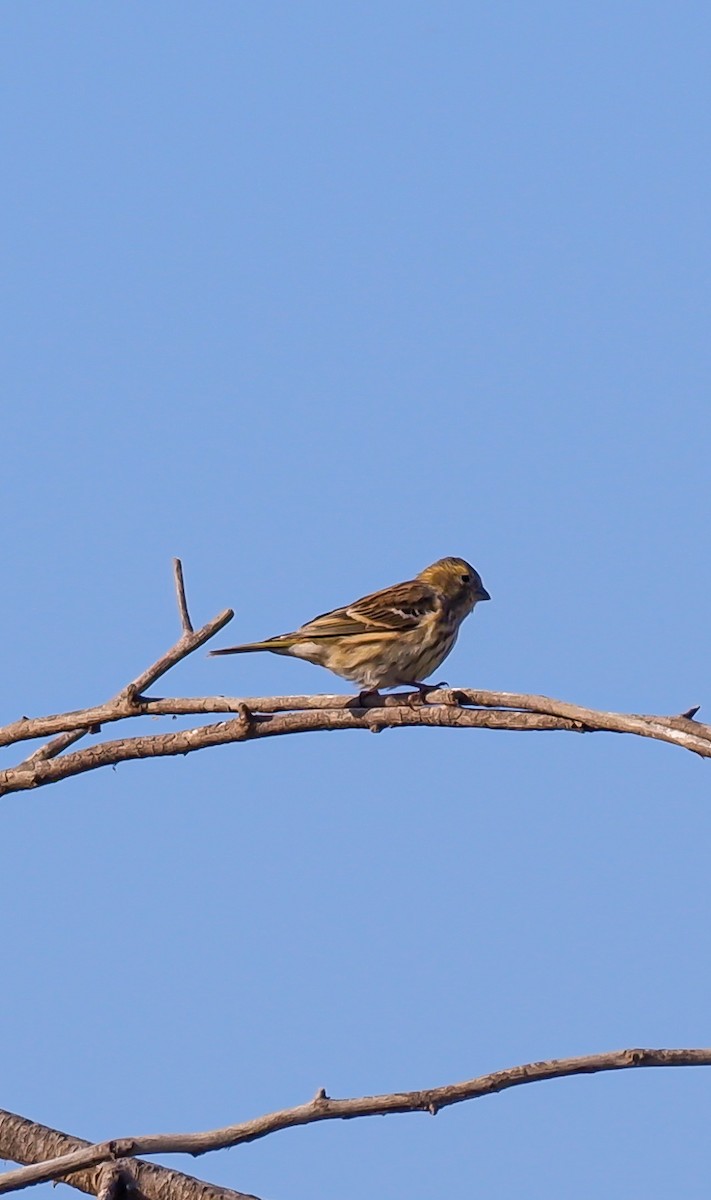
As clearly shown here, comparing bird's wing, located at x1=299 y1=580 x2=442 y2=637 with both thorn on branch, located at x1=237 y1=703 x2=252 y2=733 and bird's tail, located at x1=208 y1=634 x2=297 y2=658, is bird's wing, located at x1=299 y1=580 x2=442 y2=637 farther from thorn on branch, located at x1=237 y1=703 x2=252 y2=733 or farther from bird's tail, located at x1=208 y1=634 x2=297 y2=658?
thorn on branch, located at x1=237 y1=703 x2=252 y2=733

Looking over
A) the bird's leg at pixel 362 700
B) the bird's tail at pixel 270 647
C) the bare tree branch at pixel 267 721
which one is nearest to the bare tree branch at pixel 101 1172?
the bare tree branch at pixel 267 721

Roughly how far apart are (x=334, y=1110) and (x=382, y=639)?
4.71 metres

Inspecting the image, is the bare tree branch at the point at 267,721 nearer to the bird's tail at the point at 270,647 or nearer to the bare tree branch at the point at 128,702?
the bare tree branch at the point at 128,702

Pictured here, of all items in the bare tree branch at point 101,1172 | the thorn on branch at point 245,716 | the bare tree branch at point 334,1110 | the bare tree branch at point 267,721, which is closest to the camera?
the bare tree branch at point 334,1110

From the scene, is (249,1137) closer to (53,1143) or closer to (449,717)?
(53,1143)

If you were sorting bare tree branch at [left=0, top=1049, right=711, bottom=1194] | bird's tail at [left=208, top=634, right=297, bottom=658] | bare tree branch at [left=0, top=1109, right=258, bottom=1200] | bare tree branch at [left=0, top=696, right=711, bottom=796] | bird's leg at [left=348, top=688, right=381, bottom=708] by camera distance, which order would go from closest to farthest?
bare tree branch at [left=0, top=1049, right=711, bottom=1194], bare tree branch at [left=0, top=1109, right=258, bottom=1200], bare tree branch at [left=0, top=696, right=711, bottom=796], bird's leg at [left=348, top=688, right=381, bottom=708], bird's tail at [left=208, top=634, right=297, bottom=658]

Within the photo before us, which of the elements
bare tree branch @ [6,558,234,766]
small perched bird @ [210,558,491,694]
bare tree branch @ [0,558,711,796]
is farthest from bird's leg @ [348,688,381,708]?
small perched bird @ [210,558,491,694]

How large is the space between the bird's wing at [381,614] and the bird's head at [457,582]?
0.76 feet

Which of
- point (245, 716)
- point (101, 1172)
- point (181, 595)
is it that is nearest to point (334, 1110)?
point (101, 1172)

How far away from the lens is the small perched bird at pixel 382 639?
8805mm

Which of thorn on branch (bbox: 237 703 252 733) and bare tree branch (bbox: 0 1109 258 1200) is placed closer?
bare tree branch (bbox: 0 1109 258 1200)

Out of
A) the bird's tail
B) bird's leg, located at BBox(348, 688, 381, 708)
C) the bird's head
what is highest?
the bird's head

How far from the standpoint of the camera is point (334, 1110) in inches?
167

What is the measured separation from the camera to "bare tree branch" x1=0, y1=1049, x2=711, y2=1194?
4.04 m
